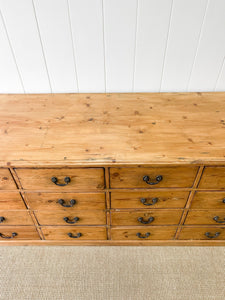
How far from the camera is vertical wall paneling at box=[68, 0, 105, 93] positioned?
1175 millimetres

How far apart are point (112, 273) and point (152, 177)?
0.77 m

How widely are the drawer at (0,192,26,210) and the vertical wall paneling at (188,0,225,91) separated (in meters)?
1.28

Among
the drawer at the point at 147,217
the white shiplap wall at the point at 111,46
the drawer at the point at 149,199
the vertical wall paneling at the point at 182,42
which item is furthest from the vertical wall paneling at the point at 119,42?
the drawer at the point at 147,217

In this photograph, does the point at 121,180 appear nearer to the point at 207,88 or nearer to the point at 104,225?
the point at 104,225

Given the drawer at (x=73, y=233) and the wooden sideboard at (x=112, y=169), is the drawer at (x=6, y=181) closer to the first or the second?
the wooden sideboard at (x=112, y=169)

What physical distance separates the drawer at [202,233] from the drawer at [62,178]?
0.72m

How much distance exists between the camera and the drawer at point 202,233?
1.44 m

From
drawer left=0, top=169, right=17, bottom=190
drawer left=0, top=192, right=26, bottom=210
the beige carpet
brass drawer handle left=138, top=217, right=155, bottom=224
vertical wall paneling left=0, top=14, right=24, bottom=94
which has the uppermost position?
vertical wall paneling left=0, top=14, right=24, bottom=94

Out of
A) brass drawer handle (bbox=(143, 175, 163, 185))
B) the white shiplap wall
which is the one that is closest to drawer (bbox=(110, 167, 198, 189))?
brass drawer handle (bbox=(143, 175, 163, 185))

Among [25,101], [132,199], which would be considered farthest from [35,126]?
[132,199]

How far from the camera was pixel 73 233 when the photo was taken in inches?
58.1

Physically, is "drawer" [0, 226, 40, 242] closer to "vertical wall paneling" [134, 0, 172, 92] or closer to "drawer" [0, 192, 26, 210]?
"drawer" [0, 192, 26, 210]

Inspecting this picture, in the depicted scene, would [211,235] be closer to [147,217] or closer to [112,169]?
[147,217]

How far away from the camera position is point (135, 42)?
1282mm
